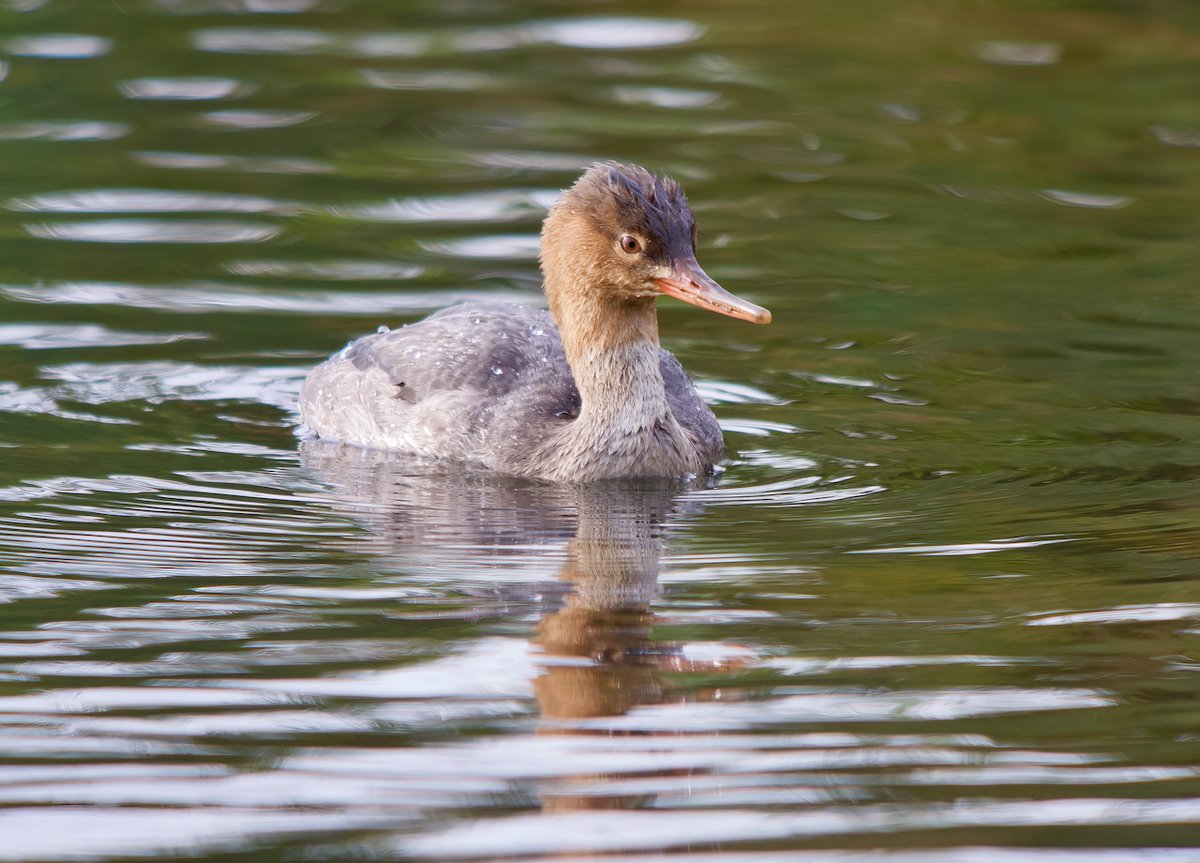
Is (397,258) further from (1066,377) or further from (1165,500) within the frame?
(1165,500)

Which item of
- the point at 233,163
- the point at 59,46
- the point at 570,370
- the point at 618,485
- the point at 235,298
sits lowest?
the point at 618,485

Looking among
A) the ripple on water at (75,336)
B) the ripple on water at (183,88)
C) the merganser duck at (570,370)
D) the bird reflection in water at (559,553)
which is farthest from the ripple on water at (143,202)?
the bird reflection in water at (559,553)

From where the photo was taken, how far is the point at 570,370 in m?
9.75

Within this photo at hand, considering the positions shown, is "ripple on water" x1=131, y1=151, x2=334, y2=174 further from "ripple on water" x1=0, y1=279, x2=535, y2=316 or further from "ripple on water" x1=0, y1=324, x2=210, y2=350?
"ripple on water" x1=0, y1=324, x2=210, y2=350

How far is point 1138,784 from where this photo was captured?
509 centimetres

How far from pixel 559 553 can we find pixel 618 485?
1.37 meters

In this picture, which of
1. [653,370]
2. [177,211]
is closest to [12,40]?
[177,211]

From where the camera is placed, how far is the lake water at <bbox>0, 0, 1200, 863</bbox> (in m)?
5.14

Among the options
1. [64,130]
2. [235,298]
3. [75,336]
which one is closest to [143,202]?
[64,130]

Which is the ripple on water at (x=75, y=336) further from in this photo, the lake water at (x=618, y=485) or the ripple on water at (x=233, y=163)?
the ripple on water at (x=233, y=163)

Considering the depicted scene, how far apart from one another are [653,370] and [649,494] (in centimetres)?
72

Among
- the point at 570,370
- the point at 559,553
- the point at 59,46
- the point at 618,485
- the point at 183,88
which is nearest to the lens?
the point at 559,553

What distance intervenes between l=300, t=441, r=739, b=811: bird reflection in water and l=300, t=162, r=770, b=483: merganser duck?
0.46 feet

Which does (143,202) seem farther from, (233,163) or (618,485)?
(618,485)
